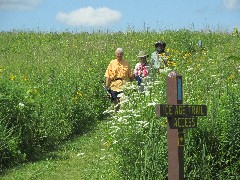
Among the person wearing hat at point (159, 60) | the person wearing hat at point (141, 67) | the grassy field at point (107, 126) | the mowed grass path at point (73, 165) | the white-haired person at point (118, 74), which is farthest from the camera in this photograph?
the white-haired person at point (118, 74)

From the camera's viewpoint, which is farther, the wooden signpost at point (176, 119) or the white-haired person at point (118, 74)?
the white-haired person at point (118, 74)

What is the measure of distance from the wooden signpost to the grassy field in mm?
631

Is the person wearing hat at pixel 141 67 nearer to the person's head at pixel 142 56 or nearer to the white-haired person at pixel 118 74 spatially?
the person's head at pixel 142 56

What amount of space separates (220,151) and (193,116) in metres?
1.55

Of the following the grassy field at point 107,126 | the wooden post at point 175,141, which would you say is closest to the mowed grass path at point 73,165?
the grassy field at point 107,126

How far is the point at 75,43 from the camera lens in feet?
76.2

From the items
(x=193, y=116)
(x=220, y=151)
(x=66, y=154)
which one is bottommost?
(x=66, y=154)

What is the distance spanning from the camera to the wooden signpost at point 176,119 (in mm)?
5211

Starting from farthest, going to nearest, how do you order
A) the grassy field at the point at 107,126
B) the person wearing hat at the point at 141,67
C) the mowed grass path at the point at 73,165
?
the person wearing hat at the point at 141,67
the mowed grass path at the point at 73,165
the grassy field at the point at 107,126

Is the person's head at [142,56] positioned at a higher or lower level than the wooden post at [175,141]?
higher

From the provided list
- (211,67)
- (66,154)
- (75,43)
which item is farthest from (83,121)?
(75,43)

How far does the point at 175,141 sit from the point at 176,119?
0.71 ft

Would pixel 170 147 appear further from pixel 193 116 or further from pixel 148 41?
pixel 148 41

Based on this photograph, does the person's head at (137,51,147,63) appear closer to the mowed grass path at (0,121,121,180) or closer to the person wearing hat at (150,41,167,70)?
the person wearing hat at (150,41,167,70)
